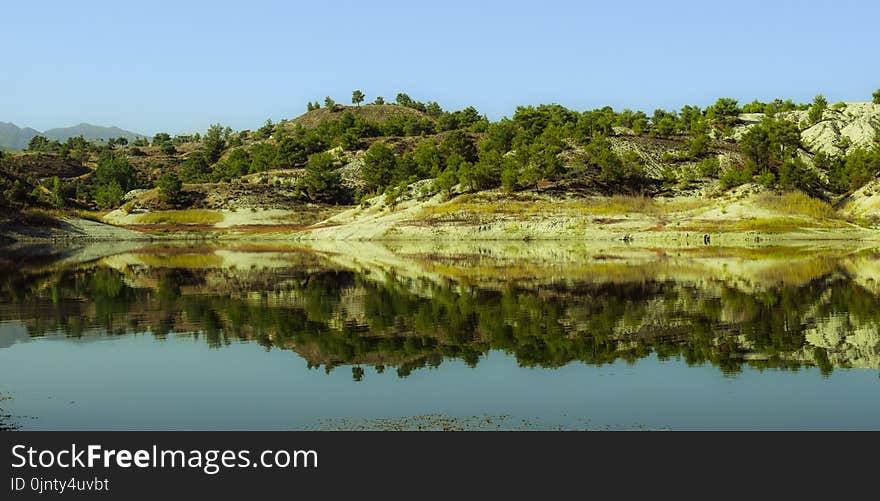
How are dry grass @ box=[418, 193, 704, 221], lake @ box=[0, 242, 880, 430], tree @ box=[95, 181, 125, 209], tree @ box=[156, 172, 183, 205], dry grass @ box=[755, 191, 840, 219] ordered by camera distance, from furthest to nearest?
1. tree @ box=[95, 181, 125, 209]
2. tree @ box=[156, 172, 183, 205]
3. dry grass @ box=[418, 193, 704, 221]
4. dry grass @ box=[755, 191, 840, 219]
5. lake @ box=[0, 242, 880, 430]

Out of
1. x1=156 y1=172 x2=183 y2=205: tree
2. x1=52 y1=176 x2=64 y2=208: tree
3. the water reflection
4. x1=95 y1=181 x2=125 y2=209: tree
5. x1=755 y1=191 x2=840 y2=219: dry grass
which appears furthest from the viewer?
x1=95 y1=181 x2=125 y2=209: tree

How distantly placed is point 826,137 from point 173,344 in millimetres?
180794

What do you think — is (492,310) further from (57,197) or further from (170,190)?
(57,197)

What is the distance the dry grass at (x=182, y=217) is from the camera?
174750 millimetres

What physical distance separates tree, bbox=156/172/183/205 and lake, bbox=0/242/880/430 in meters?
134

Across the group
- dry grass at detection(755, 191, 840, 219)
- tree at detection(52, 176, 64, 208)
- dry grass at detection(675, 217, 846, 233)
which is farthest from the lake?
tree at detection(52, 176, 64, 208)

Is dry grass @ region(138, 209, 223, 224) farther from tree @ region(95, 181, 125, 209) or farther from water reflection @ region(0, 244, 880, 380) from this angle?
water reflection @ region(0, 244, 880, 380)

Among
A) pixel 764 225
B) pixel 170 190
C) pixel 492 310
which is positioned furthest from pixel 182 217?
pixel 492 310

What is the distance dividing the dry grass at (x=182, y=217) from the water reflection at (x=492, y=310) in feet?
350

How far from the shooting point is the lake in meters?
19.3

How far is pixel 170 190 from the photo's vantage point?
183 metres

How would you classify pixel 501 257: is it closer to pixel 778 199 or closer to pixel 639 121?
pixel 778 199

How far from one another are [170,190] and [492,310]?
159798 mm
